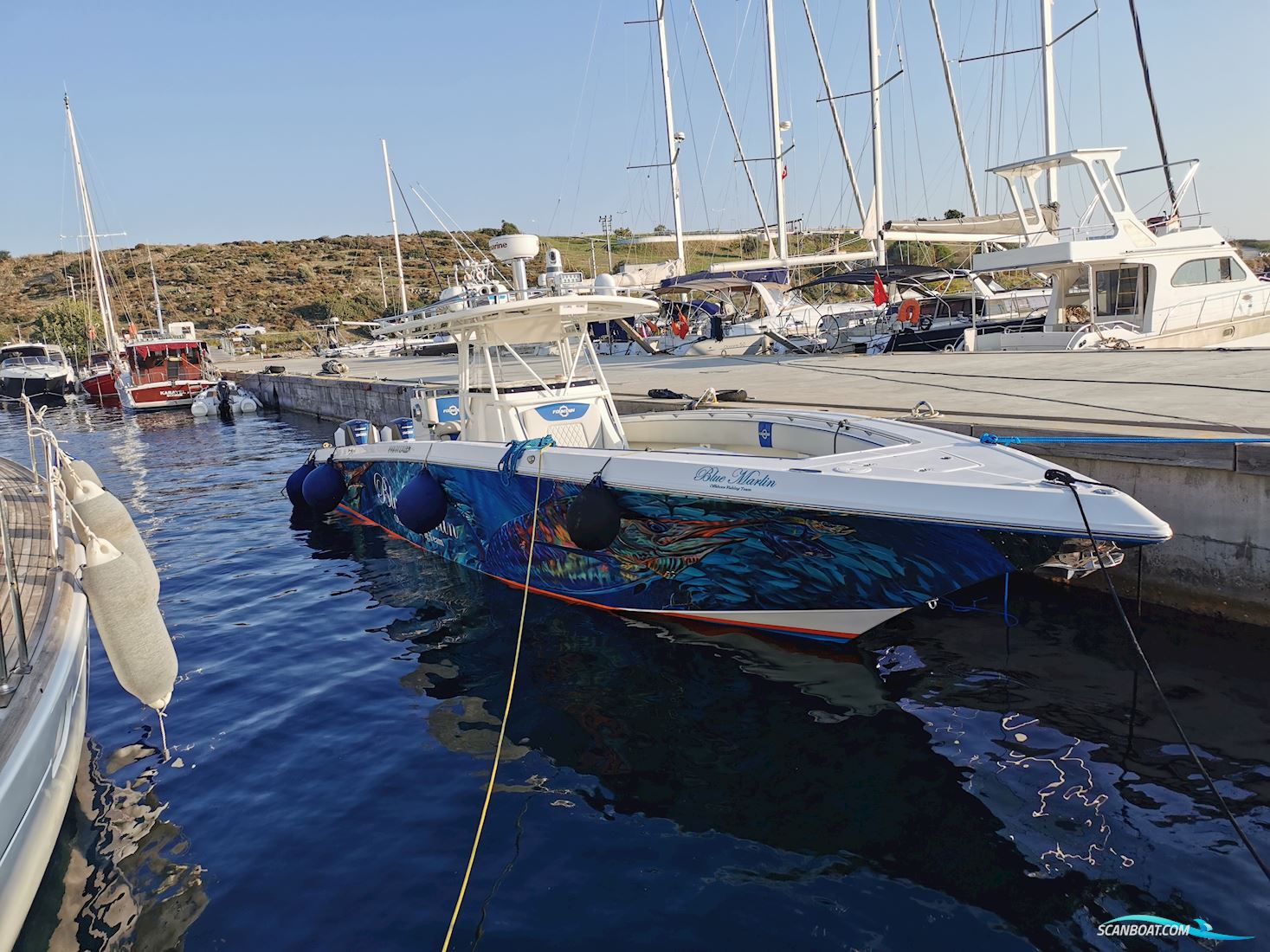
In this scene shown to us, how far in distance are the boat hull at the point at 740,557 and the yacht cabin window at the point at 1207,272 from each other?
13.6m

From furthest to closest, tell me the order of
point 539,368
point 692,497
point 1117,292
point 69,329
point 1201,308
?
point 69,329 → point 1117,292 → point 1201,308 → point 539,368 → point 692,497

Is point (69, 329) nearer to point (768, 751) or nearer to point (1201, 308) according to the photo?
point (1201, 308)

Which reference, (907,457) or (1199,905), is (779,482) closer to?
(907,457)

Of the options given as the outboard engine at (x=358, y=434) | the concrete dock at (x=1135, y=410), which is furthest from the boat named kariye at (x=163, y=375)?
the outboard engine at (x=358, y=434)

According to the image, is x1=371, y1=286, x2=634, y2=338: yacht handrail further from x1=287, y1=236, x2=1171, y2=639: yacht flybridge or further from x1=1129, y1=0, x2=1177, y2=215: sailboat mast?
x1=1129, y1=0, x2=1177, y2=215: sailboat mast

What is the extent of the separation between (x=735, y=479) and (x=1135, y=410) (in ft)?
15.0

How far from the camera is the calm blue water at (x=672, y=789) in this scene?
3.67 meters

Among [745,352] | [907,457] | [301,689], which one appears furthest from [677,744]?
[745,352]

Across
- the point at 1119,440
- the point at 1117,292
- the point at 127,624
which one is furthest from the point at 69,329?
the point at 1119,440

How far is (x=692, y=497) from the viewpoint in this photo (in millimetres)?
5773

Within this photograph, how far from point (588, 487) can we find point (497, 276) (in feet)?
14.2

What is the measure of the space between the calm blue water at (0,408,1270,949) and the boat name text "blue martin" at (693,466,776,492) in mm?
1327

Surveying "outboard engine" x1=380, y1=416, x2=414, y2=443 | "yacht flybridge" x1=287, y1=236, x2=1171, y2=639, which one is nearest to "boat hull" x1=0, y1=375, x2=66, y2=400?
"outboard engine" x1=380, y1=416, x2=414, y2=443

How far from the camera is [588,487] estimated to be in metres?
6.30
